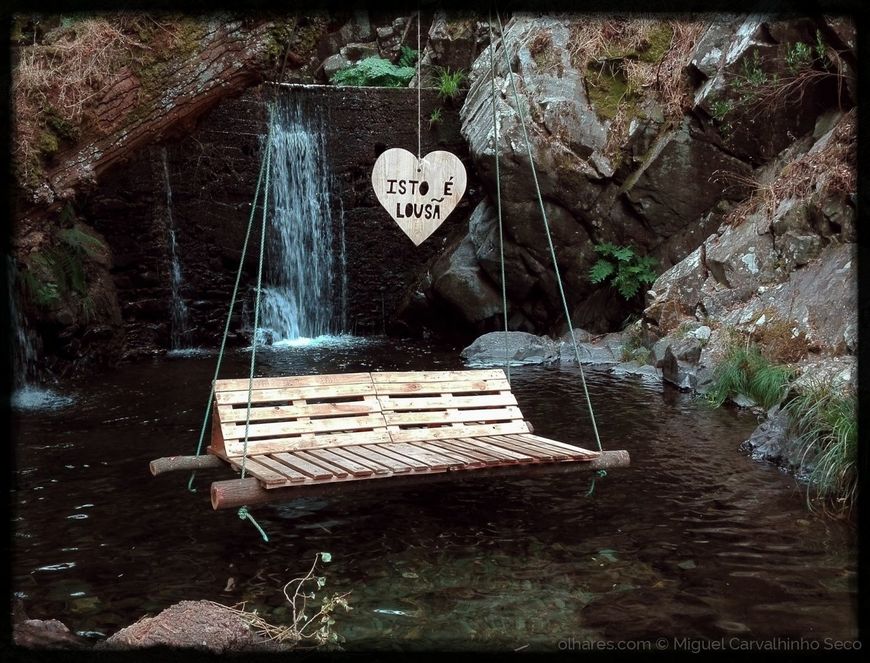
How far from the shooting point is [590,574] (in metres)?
3.96

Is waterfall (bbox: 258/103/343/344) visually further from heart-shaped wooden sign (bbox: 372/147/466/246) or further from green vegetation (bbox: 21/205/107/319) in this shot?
heart-shaped wooden sign (bbox: 372/147/466/246)

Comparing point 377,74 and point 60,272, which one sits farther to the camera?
point 377,74

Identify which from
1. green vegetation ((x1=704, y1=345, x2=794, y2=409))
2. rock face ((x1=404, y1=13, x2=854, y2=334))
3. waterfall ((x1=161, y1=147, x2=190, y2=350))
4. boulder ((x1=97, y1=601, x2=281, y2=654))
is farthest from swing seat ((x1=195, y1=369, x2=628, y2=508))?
waterfall ((x1=161, y1=147, x2=190, y2=350))

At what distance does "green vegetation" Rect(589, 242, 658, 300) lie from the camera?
36.5ft

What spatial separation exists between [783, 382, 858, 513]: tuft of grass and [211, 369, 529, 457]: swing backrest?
69.2 inches

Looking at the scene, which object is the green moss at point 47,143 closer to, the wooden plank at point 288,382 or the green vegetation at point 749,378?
the wooden plank at point 288,382

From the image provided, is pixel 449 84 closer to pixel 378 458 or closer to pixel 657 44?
pixel 657 44

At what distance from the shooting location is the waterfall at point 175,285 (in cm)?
1234

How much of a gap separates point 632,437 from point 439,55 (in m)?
10.1

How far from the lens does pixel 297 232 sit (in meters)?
13.3

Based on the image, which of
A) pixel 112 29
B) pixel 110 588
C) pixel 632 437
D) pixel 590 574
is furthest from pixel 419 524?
pixel 112 29

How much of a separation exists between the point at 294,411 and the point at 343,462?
76 centimetres

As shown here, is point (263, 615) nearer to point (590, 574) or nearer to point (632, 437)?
point (590, 574)

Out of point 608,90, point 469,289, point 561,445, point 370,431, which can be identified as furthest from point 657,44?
point 370,431
